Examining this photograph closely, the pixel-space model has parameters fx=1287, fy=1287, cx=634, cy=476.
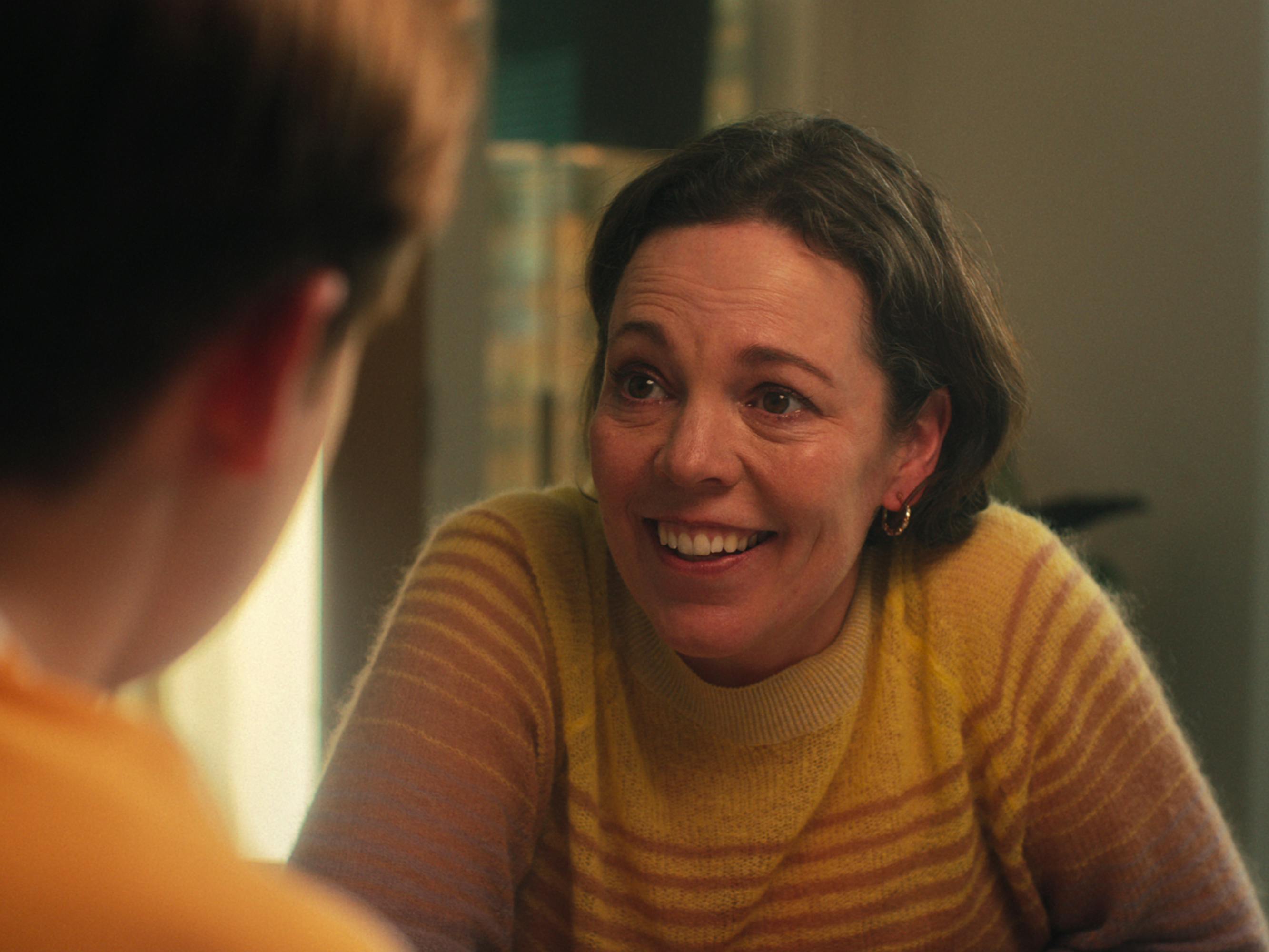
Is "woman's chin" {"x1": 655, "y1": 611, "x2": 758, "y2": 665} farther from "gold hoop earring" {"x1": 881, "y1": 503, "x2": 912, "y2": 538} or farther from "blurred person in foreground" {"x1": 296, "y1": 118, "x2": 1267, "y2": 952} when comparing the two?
"gold hoop earring" {"x1": 881, "y1": 503, "x2": 912, "y2": 538}

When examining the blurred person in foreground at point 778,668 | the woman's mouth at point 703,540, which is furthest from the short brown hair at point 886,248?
the woman's mouth at point 703,540

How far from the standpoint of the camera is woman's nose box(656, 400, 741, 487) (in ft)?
4.02

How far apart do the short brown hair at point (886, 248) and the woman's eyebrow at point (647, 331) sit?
0.12 m

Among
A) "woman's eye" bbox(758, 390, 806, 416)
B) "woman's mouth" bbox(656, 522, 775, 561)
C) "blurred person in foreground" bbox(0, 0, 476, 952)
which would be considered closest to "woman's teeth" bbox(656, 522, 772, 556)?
"woman's mouth" bbox(656, 522, 775, 561)

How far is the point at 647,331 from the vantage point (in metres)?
1.28

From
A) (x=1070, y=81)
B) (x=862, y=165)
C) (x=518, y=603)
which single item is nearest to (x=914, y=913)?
(x=518, y=603)

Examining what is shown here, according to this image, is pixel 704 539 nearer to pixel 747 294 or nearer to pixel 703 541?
pixel 703 541

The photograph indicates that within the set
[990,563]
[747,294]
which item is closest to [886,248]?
[747,294]

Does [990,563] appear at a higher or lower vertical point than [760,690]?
higher

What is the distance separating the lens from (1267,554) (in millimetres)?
2250

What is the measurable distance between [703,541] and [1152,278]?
158 cm

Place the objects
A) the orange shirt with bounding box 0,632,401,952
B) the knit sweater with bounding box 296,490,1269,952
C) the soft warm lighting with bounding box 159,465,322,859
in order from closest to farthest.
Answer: the orange shirt with bounding box 0,632,401,952
the knit sweater with bounding box 296,490,1269,952
the soft warm lighting with bounding box 159,465,322,859

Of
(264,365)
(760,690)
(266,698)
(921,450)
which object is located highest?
(264,365)

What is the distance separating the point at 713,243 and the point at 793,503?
27 cm
